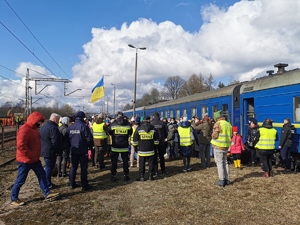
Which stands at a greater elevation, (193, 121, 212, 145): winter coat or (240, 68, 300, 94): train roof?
(240, 68, 300, 94): train roof

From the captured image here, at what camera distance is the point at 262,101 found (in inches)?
461

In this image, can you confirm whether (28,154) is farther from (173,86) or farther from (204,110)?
(173,86)

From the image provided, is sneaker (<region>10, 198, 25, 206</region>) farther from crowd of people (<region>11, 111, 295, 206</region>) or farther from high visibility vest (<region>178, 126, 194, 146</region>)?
high visibility vest (<region>178, 126, 194, 146</region>)

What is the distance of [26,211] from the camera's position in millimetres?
6043

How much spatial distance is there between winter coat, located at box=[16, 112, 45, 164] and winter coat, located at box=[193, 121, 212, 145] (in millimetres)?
5964

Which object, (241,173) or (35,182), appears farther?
(241,173)

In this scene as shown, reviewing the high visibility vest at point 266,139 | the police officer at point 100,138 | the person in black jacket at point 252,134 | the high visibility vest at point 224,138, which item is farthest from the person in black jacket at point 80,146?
the person in black jacket at point 252,134

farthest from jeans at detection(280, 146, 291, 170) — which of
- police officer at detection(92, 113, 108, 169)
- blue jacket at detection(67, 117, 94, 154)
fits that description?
blue jacket at detection(67, 117, 94, 154)

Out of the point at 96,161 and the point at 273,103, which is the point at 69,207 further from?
the point at 273,103

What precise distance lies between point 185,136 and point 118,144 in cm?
246

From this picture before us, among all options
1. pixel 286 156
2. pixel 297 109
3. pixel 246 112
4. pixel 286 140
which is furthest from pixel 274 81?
pixel 286 156

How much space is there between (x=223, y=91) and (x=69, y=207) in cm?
1035

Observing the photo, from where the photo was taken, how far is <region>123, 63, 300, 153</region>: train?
10.0 metres

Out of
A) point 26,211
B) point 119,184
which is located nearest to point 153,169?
point 119,184
